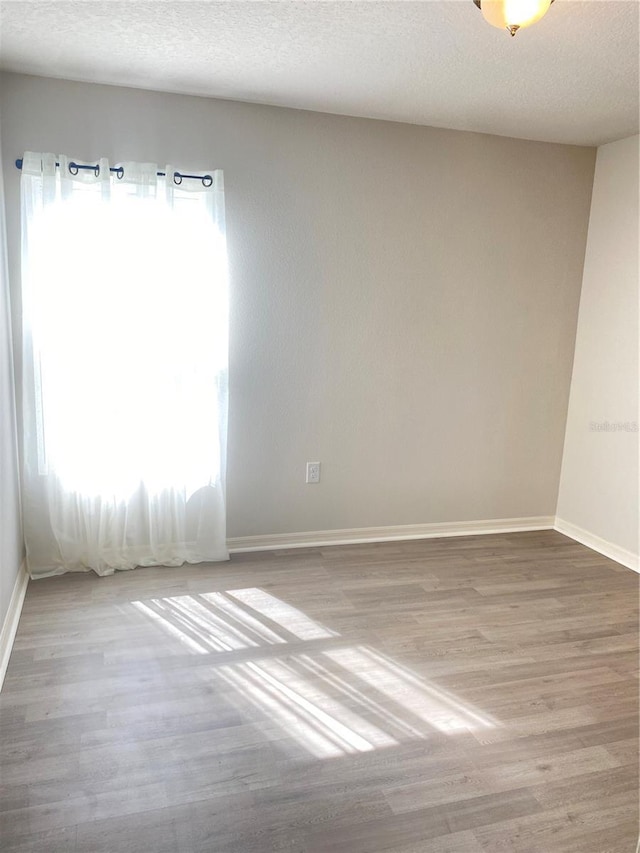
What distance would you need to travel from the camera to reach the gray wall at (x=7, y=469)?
250 cm

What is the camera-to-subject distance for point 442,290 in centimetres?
356

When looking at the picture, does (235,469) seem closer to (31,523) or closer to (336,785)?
(31,523)

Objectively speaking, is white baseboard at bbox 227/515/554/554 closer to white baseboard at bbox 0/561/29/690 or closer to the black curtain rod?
white baseboard at bbox 0/561/29/690

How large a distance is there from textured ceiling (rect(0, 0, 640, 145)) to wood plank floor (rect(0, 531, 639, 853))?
2356mm

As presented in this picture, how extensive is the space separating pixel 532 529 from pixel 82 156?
3380 mm

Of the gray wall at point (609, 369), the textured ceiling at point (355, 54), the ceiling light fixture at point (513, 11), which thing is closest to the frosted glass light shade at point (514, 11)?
the ceiling light fixture at point (513, 11)

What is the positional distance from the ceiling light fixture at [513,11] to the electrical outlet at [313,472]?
7.51ft

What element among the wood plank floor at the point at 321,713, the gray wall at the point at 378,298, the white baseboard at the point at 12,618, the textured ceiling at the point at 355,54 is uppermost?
the textured ceiling at the point at 355,54

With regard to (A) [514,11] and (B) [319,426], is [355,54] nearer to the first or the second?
(A) [514,11]

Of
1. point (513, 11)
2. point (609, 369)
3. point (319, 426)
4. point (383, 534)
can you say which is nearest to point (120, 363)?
point (319, 426)

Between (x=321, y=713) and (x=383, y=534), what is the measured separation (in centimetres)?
166

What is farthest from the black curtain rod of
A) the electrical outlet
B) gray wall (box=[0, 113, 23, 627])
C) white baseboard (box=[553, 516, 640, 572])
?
white baseboard (box=[553, 516, 640, 572])

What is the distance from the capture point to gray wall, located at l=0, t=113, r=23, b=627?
2500 millimetres

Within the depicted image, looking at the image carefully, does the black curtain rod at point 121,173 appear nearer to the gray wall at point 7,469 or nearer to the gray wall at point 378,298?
the gray wall at point 378,298
